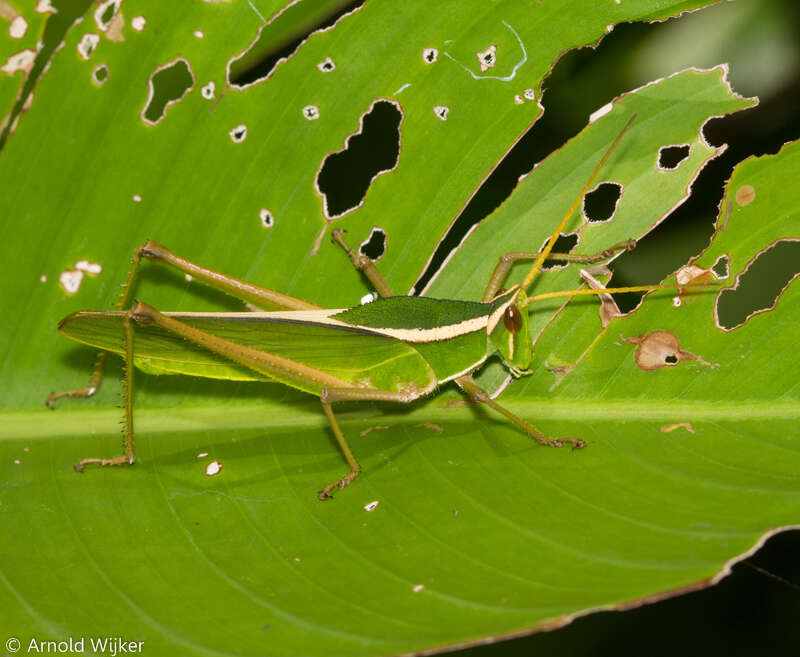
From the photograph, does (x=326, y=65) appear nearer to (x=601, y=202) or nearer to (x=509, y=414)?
(x=601, y=202)

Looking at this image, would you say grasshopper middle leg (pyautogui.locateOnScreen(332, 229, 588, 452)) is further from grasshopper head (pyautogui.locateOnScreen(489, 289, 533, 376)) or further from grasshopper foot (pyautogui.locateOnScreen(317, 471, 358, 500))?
grasshopper head (pyautogui.locateOnScreen(489, 289, 533, 376))

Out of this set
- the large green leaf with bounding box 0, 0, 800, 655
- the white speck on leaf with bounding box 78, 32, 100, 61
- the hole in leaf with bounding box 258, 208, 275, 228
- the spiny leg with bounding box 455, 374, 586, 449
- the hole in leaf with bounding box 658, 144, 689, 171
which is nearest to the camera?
the large green leaf with bounding box 0, 0, 800, 655

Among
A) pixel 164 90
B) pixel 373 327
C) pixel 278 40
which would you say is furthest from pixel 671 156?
pixel 164 90

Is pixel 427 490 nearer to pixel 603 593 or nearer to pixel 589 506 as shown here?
Answer: pixel 589 506

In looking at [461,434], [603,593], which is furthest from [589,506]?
[461,434]

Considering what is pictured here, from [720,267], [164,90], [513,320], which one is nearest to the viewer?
[720,267]

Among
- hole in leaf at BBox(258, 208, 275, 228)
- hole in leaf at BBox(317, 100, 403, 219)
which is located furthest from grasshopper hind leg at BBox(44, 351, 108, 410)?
hole in leaf at BBox(317, 100, 403, 219)

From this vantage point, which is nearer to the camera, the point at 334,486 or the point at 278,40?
the point at 334,486
